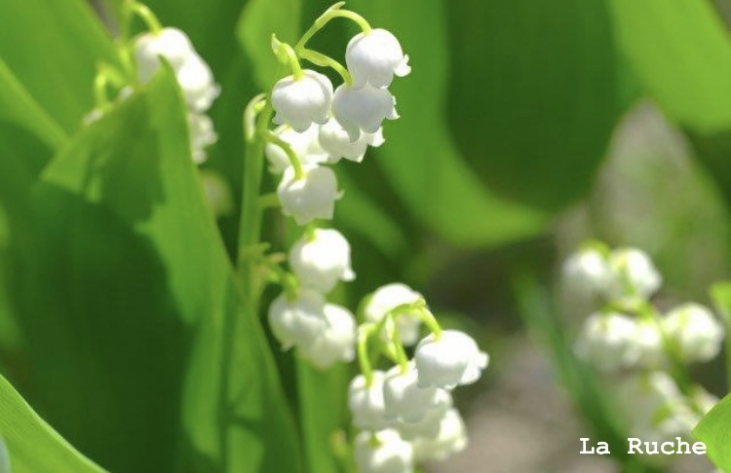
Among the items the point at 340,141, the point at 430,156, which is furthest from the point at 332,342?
the point at 430,156

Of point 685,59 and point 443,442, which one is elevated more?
point 685,59

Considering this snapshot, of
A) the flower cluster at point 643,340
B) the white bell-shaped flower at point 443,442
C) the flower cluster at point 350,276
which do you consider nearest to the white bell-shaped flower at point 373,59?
the flower cluster at point 350,276

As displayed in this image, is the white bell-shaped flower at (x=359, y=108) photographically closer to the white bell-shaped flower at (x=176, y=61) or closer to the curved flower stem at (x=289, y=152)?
the curved flower stem at (x=289, y=152)

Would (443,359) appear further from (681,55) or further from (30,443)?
(681,55)

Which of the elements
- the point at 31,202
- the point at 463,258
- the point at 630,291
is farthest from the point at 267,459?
the point at 463,258

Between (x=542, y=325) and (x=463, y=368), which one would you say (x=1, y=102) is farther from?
(x=542, y=325)

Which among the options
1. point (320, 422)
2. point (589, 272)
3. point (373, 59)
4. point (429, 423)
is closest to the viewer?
point (373, 59)

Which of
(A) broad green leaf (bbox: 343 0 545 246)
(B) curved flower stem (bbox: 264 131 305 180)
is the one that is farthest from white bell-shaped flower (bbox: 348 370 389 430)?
(A) broad green leaf (bbox: 343 0 545 246)
